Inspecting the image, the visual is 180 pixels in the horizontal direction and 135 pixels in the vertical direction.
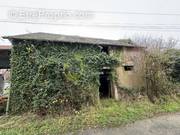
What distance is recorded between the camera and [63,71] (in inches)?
323

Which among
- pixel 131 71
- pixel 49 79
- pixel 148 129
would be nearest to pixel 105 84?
pixel 131 71

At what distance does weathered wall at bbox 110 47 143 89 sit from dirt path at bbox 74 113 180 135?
9.35 feet

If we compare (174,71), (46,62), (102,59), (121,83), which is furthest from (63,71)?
(174,71)

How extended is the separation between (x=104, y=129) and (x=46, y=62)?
3.22 metres

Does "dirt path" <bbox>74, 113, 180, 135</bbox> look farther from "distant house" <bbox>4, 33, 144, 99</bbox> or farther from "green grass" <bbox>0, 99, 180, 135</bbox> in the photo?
"distant house" <bbox>4, 33, 144, 99</bbox>

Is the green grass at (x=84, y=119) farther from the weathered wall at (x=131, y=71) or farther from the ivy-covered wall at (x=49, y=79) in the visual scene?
the weathered wall at (x=131, y=71)

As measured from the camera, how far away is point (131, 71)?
10.9m

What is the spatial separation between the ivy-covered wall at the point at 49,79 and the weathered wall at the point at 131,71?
5.51 ft

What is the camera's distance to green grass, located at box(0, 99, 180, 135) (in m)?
6.77

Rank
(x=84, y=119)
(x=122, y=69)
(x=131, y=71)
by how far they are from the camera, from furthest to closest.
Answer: (x=131, y=71) < (x=122, y=69) < (x=84, y=119)

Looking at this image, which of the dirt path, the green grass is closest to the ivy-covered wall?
the green grass

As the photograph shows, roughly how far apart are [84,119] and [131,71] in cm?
431

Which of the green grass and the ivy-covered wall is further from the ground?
the ivy-covered wall

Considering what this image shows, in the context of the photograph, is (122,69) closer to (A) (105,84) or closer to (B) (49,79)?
(A) (105,84)
